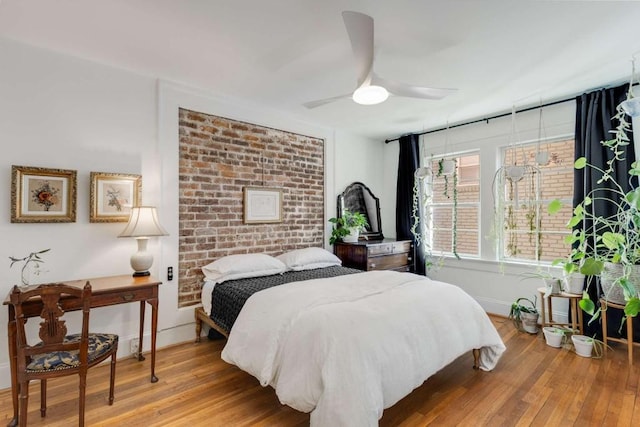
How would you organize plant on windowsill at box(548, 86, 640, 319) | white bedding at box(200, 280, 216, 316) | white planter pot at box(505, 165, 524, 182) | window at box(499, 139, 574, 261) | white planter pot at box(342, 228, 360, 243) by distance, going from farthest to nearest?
white planter pot at box(342, 228, 360, 243) < window at box(499, 139, 574, 261) < white planter pot at box(505, 165, 524, 182) < white bedding at box(200, 280, 216, 316) < plant on windowsill at box(548, 86, 640, 319)

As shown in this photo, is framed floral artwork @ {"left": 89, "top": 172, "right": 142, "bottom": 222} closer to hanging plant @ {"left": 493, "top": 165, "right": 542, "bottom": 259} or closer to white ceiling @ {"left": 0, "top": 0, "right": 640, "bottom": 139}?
white ceiling @ {"left": 0, "top": 0, "right": 640, "bottom": 139}

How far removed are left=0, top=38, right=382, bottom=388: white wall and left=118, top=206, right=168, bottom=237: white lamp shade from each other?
295mm

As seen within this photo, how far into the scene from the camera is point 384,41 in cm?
227

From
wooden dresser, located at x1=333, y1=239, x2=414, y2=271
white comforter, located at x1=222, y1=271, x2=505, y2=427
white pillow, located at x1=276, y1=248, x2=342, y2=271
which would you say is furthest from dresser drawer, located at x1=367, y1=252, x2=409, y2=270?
white comforter, located at x1=222, y1=271, x2=505, y2=427

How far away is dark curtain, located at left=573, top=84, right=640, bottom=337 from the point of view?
3.00 meters

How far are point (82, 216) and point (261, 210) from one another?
1.70 m

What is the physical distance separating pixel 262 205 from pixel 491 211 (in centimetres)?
293

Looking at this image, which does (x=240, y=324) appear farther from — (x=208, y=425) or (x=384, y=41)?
(x=384, y=41)

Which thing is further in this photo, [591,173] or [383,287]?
[591,173]

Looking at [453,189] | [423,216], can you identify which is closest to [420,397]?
[423,216]

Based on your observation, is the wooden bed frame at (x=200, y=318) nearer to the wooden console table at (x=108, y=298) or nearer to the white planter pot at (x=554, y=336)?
the wooden console table at (x=108, y=298)

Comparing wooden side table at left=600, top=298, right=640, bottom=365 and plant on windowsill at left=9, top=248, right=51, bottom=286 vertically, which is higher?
plant on windowsill at left=9, top=248, right=51, bottom=286

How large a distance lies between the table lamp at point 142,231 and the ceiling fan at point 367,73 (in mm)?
1668

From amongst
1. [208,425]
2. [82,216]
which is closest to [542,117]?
[208,425]
